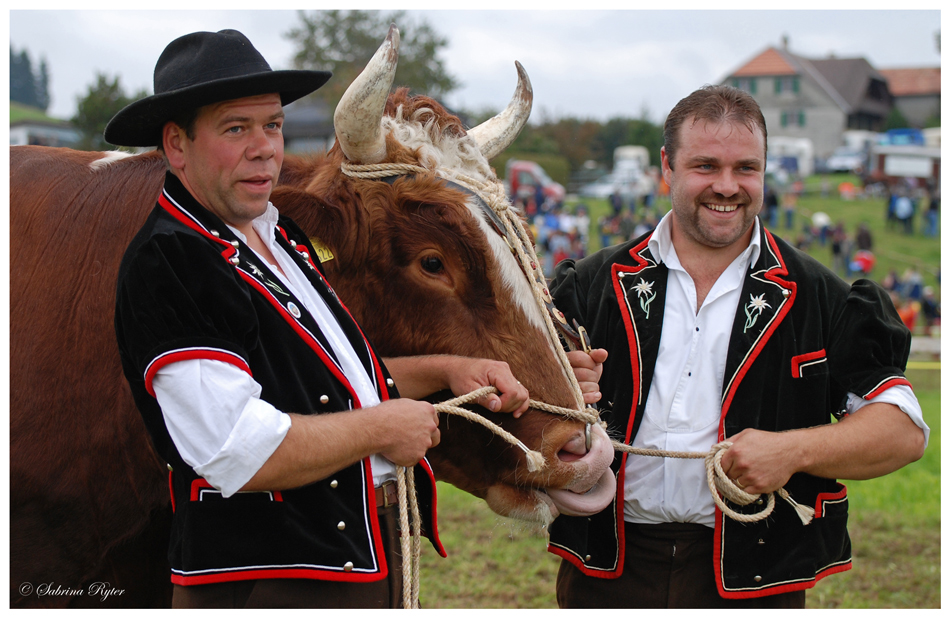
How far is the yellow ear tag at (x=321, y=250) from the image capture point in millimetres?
2670

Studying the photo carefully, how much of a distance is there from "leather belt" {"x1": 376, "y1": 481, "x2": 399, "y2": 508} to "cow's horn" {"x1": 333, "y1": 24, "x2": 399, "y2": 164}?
3.71ft

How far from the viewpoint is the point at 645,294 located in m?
3.01

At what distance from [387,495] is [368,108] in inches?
47.5

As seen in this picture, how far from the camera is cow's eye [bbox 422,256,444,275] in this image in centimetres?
265

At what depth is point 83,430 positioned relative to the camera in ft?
8.89

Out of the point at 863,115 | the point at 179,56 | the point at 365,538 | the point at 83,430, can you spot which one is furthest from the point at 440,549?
the point at 863,115

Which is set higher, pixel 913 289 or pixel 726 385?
pixel 726 385

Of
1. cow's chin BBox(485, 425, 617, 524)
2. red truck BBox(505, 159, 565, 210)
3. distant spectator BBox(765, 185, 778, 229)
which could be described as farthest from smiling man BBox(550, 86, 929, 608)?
red truck BBox(505, 159, 565, 210)

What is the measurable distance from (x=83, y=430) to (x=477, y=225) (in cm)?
151

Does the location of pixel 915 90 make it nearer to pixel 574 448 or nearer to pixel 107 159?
pixel 574 448

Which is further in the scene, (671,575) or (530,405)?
(671,575)

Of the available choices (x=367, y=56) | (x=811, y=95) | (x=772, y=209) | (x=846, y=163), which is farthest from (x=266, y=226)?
(x=811, y=95)

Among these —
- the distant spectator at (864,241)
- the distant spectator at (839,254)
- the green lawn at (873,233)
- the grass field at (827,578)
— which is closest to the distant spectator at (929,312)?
the green lawn at (873,233)

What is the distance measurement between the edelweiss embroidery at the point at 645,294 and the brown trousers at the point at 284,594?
1.31 m
